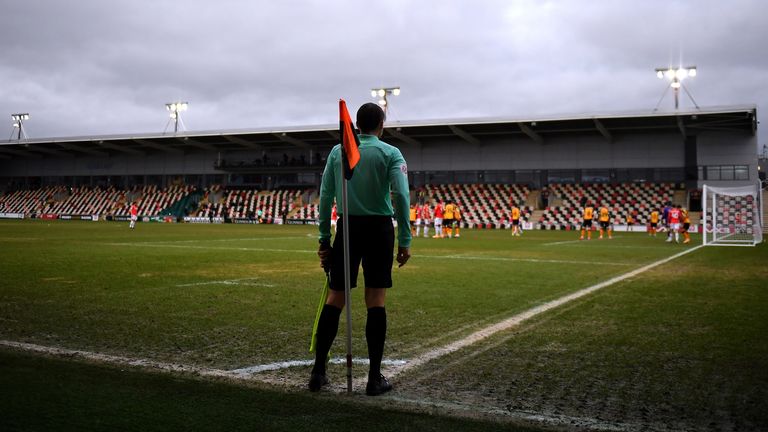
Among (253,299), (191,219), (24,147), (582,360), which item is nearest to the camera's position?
(582,360)

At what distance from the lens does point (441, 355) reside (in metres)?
5.04

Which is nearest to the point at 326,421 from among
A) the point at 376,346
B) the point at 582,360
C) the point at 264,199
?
the point at 376,346

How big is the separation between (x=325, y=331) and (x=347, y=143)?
4.32 ft

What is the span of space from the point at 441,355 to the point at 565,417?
1.68 m

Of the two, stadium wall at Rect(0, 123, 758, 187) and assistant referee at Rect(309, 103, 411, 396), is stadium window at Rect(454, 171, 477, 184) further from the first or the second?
assistant referee at Rect(309, 103, 411, 396)

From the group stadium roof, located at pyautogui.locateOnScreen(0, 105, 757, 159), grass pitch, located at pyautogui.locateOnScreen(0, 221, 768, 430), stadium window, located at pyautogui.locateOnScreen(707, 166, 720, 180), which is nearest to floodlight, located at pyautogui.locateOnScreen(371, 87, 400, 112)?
stadium roof, located at pyautogui.locateOnScreen(0, 105, 757, 159)

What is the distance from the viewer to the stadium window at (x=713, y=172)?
151 feet

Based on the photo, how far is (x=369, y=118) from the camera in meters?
4.34

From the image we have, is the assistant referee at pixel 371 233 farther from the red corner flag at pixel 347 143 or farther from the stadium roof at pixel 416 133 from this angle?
the stadium roof at pixel 416 133

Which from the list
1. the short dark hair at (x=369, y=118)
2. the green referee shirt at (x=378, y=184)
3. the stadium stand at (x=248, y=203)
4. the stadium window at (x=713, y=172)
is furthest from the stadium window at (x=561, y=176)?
the green referee shirt at (x=378, y=184)

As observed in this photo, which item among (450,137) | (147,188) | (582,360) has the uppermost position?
(450,137)

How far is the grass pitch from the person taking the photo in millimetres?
3734

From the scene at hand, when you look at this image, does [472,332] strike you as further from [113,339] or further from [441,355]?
[113,339]

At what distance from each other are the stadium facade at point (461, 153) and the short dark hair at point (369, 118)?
1702 inches
